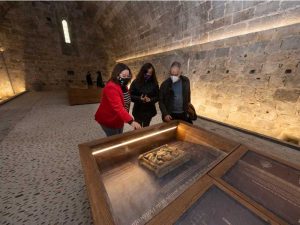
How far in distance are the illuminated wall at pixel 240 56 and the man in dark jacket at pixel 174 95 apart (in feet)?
7.13

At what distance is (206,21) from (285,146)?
365cm

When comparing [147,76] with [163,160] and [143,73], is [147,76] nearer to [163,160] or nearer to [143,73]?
[143,73]

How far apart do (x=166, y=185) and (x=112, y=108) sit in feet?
3.57

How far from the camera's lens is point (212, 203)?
0.83 m

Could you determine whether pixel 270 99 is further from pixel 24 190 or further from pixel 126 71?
pixel 24 190

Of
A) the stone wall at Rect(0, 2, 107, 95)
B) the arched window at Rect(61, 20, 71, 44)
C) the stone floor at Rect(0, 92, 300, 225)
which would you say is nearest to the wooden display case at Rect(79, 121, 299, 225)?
the stone floor at Rect(0, 92, 300, 225)

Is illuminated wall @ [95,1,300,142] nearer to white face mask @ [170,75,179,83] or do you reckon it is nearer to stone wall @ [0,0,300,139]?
stone wall @ [0,0,300,139]

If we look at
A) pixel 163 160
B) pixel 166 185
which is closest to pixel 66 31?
pixel 163 160

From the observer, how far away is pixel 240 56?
12.0 ft

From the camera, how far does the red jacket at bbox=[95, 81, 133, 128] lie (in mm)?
1732

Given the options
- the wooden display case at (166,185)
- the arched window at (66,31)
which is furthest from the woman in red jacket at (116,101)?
the arched window at (66,31)

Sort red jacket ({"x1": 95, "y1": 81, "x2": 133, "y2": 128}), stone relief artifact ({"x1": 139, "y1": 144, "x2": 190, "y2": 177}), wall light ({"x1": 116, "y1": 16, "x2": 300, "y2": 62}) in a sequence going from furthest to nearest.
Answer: wall light ({"x1": 116, "y1": 16, "x2": 300, "y2": 62}), red jacket ({"x1": 95, "y1": 81, "x2": 133, "y2": 128}), stone relief artifact ({"x1": 139, "y1": 144, "x2": 190, "y2": 177})

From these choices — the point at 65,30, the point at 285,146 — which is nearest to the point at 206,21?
the point at 285,146

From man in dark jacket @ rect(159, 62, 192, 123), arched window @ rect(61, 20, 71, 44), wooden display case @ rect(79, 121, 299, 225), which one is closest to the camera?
wooden display case @ rect(79, 121, 299, 225)
